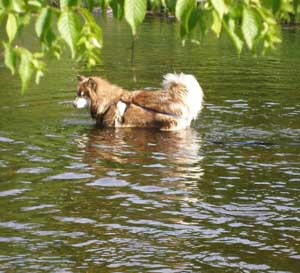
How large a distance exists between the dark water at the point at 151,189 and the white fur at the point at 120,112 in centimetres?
53

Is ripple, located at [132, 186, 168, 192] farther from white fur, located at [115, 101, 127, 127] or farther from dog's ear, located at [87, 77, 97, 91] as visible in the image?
dog's ear, located at [87, 77, 97, 91]

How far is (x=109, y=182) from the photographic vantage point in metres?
11.9

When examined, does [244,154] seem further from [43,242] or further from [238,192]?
[43,242]

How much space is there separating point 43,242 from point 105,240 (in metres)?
0.75

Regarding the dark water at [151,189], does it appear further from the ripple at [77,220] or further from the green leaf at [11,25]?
the green leaf at [11,25]

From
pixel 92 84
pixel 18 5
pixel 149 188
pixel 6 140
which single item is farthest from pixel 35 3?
pixel 92 84

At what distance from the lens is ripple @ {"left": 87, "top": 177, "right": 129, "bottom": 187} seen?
38.5ft

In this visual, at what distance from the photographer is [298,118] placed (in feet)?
58.9

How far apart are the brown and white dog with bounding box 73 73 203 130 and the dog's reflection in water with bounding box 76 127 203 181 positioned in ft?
0.88

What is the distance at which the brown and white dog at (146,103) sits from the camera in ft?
53.4

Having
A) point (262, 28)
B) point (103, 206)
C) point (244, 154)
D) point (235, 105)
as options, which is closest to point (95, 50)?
point (262, 28)

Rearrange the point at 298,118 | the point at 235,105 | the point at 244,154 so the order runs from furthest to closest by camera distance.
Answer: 1. the point at 235,105
2. the point at 298,118
3. the point at 244,154

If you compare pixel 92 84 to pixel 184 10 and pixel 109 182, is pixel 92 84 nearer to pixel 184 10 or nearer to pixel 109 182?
pixel 109 182

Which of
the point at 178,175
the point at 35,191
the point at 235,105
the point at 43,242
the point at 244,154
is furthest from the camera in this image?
the point at 235,105
